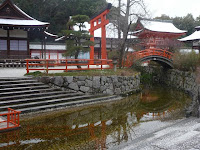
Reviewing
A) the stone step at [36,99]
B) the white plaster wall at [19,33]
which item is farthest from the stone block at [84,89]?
the white plaster wall at [19,33]

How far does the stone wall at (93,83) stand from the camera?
464 inches

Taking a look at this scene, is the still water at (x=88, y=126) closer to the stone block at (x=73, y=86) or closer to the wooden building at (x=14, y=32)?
the stone block at (x=73, y=86)

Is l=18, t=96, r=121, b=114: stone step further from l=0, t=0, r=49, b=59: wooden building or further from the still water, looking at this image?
l=0, t=0, r=49, b=59: wooden building

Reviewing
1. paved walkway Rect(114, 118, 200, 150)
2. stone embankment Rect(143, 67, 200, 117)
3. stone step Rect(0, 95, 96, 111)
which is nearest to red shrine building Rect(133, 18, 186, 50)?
stone embankment Rect(143, 67, 200, 117)

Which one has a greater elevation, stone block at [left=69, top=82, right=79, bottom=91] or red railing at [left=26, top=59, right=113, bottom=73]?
red railing at [left=26, top=59, right=113, bottom=73]

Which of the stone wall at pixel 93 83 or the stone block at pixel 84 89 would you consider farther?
the stone block at pixel 84 89

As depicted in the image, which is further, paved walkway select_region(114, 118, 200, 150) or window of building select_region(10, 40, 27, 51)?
window of building select_region(10, 40, 27, 51)

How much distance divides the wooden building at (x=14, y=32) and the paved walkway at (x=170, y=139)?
1447cm

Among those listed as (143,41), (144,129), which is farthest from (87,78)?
(143,41)

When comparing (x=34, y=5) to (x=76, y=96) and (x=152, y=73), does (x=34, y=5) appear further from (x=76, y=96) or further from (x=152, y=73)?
(x=76, y=96)

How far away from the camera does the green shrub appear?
56.6ft

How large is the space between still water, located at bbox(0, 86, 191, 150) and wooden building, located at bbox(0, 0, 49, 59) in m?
11.3

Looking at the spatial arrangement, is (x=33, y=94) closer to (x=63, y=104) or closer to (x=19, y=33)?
(x=63, y=104)

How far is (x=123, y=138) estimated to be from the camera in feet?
23.2
